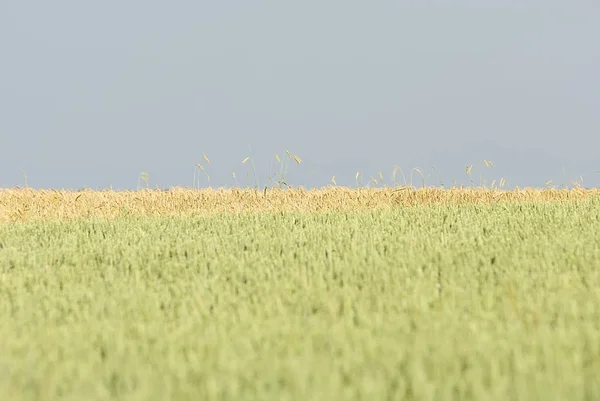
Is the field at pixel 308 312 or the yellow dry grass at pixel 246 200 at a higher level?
the yellow dry grass at pixel 246 200

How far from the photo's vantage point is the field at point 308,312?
216 centimetres

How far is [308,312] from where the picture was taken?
3.14 metres

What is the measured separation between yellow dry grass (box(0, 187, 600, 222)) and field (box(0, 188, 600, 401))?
2968 mm

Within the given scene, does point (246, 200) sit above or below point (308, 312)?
above

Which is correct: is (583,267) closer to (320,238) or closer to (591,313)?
(591,313)

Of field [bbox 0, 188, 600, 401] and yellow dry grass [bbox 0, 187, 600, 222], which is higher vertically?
yellow dry grass [bbox 0, 187, 600, 222]

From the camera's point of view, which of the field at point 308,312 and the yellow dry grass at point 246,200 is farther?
the yellow dry grass at point 246,200

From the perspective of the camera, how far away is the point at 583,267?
13.4ft

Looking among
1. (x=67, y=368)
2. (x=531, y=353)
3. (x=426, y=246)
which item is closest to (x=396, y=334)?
(x=531, y=353)

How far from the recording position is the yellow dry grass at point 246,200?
9.49 metres

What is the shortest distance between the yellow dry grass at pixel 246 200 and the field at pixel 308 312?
2.97 meters

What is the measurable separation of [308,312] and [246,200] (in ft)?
24.5

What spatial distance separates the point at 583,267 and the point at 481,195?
272 inches

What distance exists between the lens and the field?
216 cm
